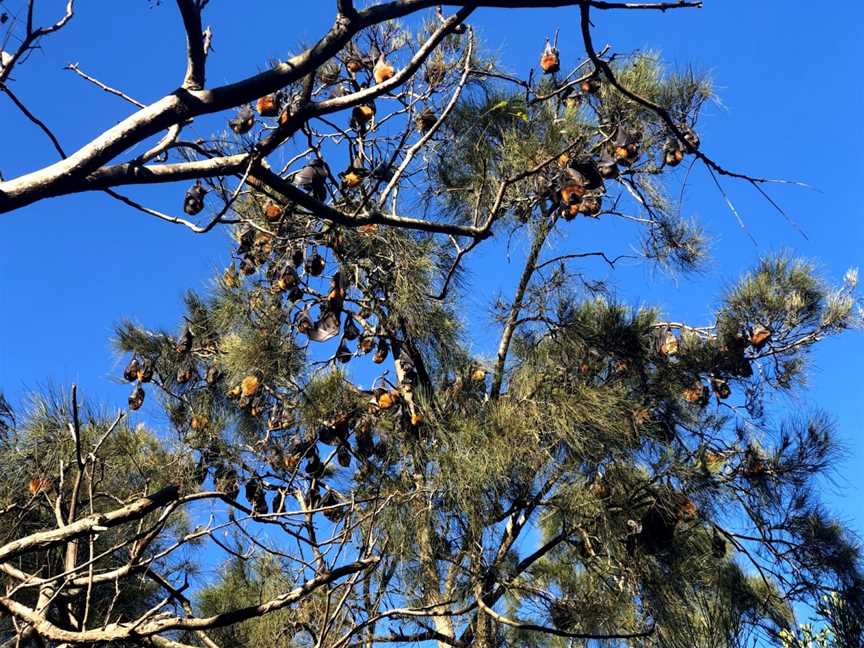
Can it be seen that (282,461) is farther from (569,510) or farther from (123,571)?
(123,571)

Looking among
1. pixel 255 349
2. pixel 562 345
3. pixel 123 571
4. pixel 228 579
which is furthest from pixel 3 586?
pixel 562 345

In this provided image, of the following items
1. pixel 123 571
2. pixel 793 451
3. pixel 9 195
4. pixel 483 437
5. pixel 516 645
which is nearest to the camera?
pixel 9 195

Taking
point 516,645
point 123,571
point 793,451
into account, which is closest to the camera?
point 123,571

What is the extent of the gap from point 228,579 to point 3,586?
1.10 meters

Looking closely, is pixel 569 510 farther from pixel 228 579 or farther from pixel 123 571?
pixel 123 571

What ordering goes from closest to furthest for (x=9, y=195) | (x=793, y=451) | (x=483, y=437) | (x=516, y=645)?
(x=9, y=195)
(x=483, y=437)
(x=793, y=451)
(x=516, y=645)

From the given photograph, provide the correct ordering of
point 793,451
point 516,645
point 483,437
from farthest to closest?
A: point 516,645
point 793,451
point 483,437

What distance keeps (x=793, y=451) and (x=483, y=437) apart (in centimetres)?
168

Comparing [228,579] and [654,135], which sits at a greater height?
[654,135]

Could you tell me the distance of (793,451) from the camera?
425 centimetres

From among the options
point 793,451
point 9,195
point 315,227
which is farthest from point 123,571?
point 793,451

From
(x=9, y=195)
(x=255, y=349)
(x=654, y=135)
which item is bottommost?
(x=9, y=195)

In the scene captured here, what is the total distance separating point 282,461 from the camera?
3738 millimetres

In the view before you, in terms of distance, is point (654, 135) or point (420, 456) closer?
point (420, 456)
